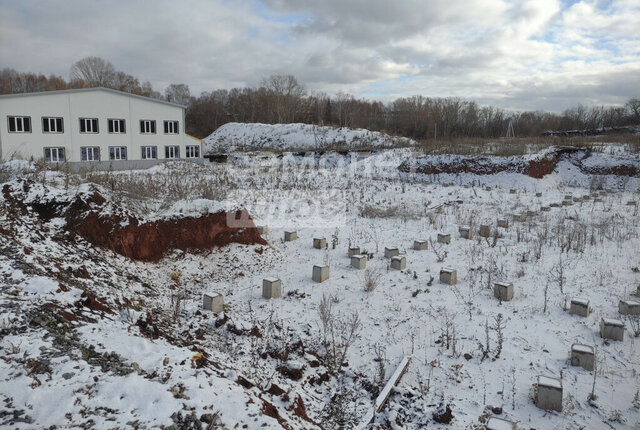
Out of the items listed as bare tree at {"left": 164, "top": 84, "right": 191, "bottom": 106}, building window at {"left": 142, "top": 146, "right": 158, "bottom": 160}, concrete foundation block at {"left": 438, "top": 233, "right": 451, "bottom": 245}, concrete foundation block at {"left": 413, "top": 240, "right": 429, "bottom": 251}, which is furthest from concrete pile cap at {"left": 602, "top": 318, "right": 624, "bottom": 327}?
bare tree at {"left": 164, "top": 84, "right": 191, "bottom": 106}

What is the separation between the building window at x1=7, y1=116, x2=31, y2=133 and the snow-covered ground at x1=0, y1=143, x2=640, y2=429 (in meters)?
19.5

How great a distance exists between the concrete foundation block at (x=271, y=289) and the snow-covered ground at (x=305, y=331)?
143 mm

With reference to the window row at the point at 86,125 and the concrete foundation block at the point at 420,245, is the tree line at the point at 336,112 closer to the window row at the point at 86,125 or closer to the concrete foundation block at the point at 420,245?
the window row at the point at 86,125

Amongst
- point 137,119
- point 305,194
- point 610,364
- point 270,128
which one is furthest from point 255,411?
point 270,128

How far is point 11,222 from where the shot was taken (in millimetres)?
7434

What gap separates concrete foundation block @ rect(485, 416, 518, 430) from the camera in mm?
4144

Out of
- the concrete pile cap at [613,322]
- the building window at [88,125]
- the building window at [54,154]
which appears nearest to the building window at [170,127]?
the building window at [88,125]

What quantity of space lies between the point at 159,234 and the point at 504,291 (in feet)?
25.1

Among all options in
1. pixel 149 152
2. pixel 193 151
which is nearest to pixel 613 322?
pixel 149 152

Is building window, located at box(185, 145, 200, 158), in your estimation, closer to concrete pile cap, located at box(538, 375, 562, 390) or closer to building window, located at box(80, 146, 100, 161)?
building window, located at box(80, 146, 100, 161)

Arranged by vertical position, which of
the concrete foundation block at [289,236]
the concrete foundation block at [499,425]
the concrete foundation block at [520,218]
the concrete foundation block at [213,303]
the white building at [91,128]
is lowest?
the concrete foundation block at [499,425]

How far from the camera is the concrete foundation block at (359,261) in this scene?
9055 mm

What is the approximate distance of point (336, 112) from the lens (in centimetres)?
6612

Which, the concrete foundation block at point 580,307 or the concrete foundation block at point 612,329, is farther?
the concrete foundation block at point 580,307
